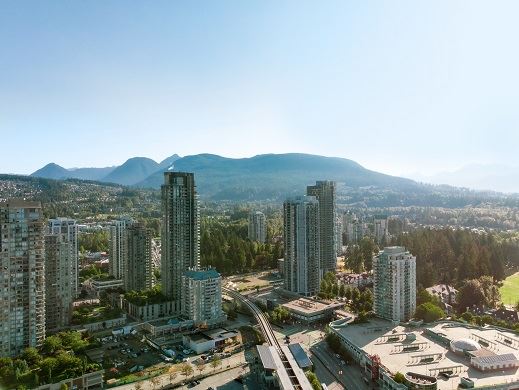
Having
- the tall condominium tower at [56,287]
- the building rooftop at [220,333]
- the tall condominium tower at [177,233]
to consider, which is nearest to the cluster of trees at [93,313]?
the tall condominium tower at [56,287]

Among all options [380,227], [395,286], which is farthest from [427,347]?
[380,227]

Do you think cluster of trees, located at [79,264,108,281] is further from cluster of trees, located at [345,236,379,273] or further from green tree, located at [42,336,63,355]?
cluster of trees, located at [345,236,379,273]

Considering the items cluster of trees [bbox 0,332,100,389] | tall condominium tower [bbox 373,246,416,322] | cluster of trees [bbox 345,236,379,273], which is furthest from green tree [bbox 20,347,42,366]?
cluster of trees [bbox 345,236,379,273]

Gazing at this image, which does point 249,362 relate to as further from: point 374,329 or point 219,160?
point 219,160

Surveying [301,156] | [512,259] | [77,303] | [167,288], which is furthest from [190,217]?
[301,156]

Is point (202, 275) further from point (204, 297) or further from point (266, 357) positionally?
point (266, 357)

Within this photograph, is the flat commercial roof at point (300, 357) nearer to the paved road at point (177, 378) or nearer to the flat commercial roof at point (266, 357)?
the flat commercial roof at point (266, 357)
